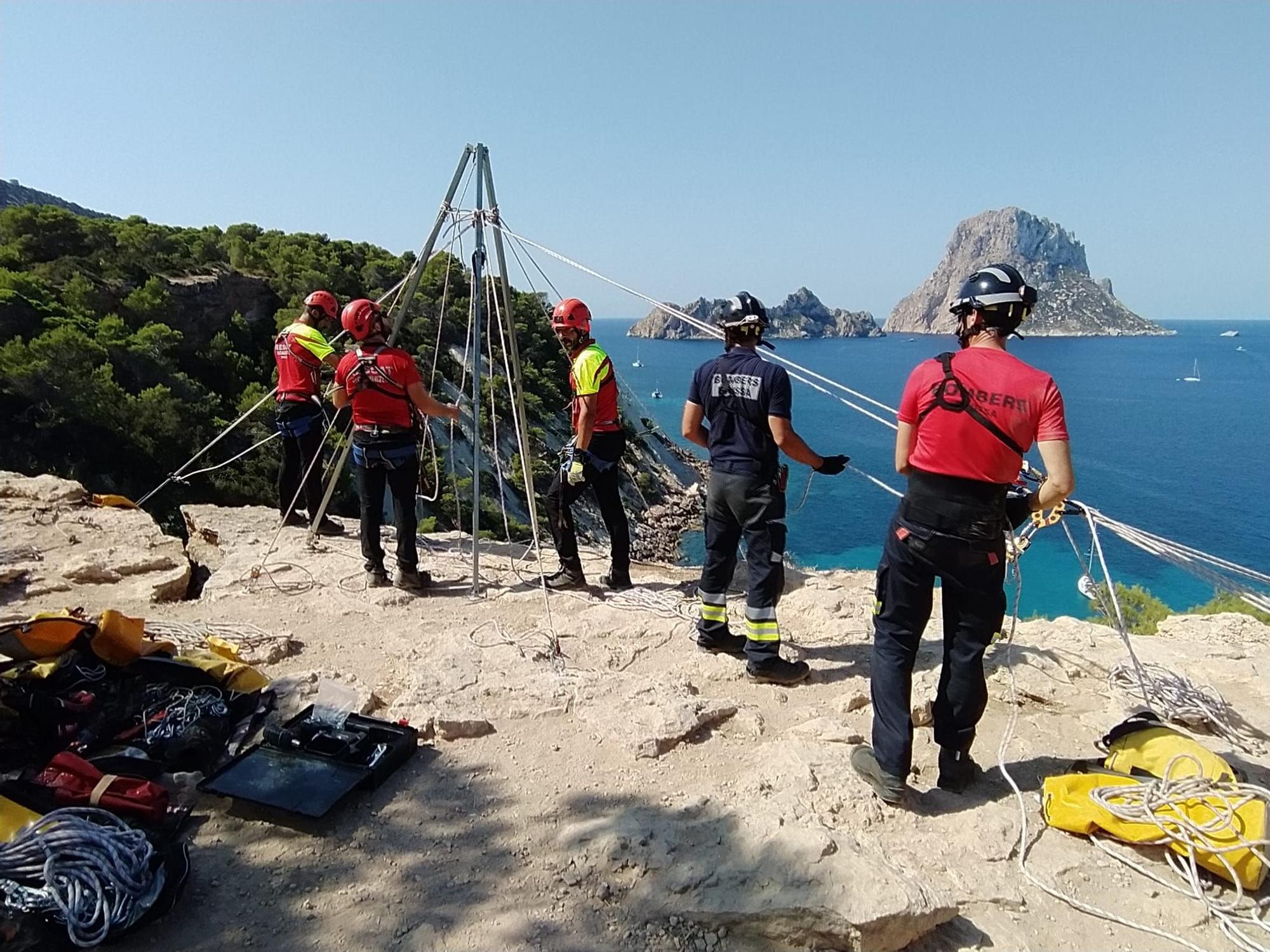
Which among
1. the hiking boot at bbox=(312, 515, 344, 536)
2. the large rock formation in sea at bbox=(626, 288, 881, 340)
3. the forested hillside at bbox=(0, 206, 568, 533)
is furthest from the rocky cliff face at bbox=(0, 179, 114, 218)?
the large rock formation in sea at bbox=(626, 288, 881, 340)

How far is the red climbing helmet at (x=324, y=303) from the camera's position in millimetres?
6461

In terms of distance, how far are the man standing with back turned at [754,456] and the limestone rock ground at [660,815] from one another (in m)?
0.39

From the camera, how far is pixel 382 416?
5395 mm

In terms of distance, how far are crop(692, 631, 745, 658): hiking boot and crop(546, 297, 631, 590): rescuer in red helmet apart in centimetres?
124

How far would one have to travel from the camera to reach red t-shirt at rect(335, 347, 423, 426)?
17.4 ft

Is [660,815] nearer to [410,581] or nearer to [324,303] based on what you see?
Answer: [410,581]

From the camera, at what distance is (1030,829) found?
9.43 ft

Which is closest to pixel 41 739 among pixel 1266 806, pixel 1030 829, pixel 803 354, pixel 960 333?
pixel 1030 829

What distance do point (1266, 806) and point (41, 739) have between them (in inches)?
191

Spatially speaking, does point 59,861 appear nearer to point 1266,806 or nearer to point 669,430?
point 1266,806

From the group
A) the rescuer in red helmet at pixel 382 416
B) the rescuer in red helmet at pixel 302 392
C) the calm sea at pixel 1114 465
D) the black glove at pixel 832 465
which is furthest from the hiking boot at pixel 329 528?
the black glove at pixel 832 465

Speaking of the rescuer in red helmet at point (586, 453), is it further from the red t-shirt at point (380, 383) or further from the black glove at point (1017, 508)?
the black glove at point (1017, 508)

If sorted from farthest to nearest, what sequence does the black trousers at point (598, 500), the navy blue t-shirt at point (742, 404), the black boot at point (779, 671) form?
the black trousers at point (598, 500), the black boot at point (779, 671), the navy blue t-shirt at point (742, 404)

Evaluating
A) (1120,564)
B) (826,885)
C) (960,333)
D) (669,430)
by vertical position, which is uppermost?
Result: (960,333)
